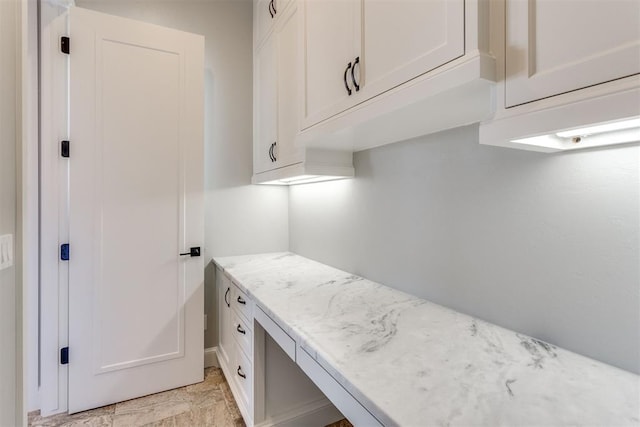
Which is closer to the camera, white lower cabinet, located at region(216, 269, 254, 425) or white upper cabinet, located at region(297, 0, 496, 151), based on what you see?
white upper cabinet, located at region(297, 0, 496, 151)

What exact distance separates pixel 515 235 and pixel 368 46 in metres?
0.80

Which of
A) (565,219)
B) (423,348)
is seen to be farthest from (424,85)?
(423,348)

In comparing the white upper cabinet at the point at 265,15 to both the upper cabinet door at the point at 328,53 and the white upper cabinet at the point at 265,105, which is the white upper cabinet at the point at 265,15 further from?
the upper cabinet door at the point at 328,53

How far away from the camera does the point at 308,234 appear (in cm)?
224

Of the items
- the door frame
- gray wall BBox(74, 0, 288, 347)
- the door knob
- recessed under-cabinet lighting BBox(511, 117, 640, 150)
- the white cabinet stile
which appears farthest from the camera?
gray wall BBox(74, 0, 288, 347)

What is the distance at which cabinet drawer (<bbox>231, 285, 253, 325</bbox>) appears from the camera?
1565mm

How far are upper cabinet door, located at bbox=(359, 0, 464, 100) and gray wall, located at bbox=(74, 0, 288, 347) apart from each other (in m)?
1.55

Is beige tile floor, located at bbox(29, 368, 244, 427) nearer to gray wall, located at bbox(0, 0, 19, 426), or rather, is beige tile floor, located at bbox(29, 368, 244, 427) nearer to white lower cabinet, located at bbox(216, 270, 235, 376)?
white lower cabinet, located at bbox(216, 270, 235, 376)

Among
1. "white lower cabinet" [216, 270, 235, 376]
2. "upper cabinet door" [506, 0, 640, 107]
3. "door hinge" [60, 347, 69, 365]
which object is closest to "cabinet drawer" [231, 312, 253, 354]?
"white lower cabinet" [216, 270, 235, 376]

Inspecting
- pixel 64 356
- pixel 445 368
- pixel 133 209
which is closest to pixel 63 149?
→ pixel 133 209

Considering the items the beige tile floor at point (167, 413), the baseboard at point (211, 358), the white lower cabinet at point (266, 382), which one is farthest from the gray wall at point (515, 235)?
the baseboard at point (211, 358)

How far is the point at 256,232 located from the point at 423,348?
69.6 inches

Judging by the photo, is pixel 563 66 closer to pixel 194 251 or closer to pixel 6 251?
pixel 6 251

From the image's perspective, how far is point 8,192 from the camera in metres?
1.16
